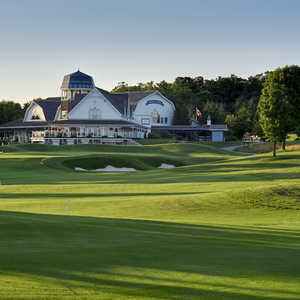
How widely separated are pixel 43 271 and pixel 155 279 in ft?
5.58

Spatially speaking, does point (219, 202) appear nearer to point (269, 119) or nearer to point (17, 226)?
point (17, 226)

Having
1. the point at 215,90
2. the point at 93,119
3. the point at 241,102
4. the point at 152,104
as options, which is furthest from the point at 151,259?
the point at 215,90

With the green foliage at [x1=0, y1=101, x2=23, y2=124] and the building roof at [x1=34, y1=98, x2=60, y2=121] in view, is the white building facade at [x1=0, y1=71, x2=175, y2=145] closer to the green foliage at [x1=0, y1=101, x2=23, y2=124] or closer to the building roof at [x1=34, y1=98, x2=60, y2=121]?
the building roof at [x1=34, y1=98, x2=60, y2=121]

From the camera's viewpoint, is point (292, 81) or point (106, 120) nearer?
point (292, 81)

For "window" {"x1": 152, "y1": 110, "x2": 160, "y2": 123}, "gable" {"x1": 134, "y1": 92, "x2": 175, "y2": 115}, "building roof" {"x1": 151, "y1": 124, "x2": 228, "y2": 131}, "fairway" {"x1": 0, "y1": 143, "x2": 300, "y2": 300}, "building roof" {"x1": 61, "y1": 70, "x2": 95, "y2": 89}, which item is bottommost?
"fairway" {"x1": 0, "y1": 143, "x2": 300, "y2": 300}

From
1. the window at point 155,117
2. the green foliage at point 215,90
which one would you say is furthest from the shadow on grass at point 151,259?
the green foliage at point 215,90

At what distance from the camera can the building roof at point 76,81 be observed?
102 meters

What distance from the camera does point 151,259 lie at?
9250 millimetres

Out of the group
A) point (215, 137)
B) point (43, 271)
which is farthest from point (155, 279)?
point (215, 137)

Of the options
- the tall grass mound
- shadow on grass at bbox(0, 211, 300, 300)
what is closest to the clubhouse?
the tall grass mound

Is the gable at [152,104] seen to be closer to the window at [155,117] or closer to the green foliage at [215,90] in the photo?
the window at [155,117]

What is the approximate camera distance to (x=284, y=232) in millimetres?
14195

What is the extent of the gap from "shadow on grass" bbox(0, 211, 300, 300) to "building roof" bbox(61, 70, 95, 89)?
90246 mm

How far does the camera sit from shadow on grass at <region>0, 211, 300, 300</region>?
24.4 ft
